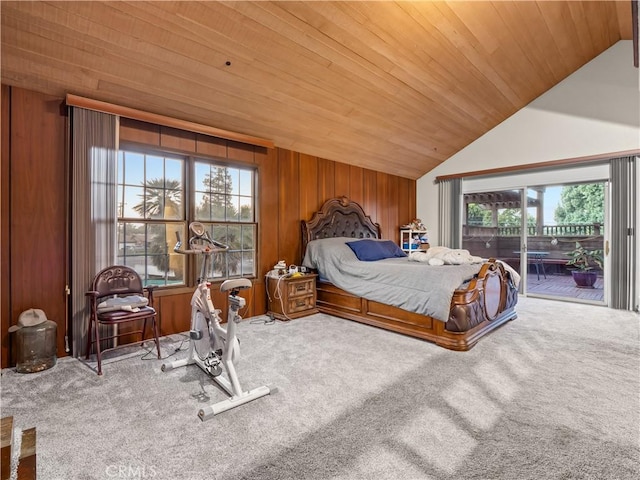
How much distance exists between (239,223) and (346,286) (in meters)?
1.63

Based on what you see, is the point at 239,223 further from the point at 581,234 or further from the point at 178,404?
the point at 581,234

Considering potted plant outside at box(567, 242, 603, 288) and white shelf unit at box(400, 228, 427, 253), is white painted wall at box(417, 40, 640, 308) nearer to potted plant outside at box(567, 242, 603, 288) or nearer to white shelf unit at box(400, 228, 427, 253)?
potted plant outside at box(567, 242, 603, 288)

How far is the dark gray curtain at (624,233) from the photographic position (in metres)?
4.48

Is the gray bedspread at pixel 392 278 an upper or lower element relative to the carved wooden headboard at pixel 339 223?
lower

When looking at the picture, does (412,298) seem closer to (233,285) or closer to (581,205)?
(233,285)

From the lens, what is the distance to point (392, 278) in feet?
12.0

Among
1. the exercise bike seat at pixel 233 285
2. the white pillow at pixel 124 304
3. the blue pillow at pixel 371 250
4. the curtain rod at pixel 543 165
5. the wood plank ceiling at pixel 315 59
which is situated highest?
the wood plank ceiling at pixel 315 59

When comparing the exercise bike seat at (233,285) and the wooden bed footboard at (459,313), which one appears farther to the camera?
the wooden bed footboard at (459,313)

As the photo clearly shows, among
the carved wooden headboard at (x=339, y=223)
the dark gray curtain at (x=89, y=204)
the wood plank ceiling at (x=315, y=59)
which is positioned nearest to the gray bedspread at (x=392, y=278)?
the carved wooden headboard at (x=339, y=223)

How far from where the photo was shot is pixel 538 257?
18.2ft

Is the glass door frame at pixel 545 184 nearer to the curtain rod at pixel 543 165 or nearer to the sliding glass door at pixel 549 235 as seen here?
the sliding glass door at pixel 549 235

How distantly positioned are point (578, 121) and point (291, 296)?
5.06 m

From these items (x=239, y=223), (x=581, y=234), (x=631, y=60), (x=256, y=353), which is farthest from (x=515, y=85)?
(x=256, y=353)

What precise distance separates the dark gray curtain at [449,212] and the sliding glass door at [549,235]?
0.29 m
